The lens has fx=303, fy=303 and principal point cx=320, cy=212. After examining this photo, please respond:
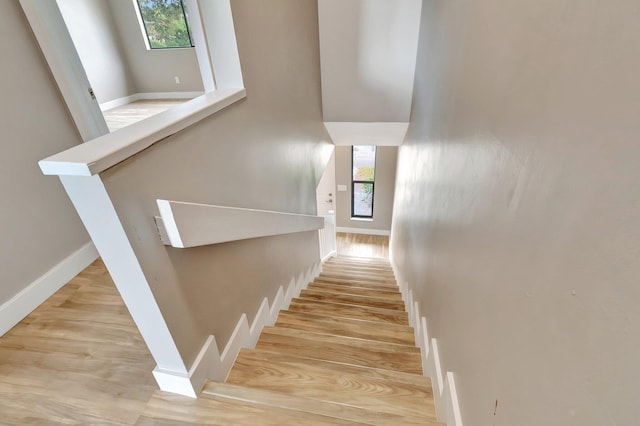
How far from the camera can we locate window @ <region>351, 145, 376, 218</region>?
21.8ft

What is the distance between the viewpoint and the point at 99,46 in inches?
165

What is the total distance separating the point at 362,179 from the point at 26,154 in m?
5.93

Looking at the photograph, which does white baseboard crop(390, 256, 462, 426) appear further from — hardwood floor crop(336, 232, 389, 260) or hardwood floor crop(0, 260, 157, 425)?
hardwood floor crop(336, 232, 389, 260)

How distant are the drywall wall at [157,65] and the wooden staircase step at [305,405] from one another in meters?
4.66

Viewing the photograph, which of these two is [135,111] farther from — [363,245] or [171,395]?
[363,245]

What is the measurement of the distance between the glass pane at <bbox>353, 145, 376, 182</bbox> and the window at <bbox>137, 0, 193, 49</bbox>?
3.70 metres

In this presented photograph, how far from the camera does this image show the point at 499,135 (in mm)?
814

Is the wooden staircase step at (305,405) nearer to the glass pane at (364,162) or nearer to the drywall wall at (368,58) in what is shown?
the drywall wall at (368,58)

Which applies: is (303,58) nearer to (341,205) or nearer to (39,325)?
(39,325)

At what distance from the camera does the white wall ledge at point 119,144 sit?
0.73 m

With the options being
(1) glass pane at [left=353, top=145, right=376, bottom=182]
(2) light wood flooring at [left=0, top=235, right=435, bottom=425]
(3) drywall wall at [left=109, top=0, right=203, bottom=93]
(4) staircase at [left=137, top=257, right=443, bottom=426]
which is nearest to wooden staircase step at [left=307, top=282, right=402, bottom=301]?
(4) staircase at [left=137, top=257, right=443, bottom=426]

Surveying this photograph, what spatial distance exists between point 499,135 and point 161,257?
1071 millimetres

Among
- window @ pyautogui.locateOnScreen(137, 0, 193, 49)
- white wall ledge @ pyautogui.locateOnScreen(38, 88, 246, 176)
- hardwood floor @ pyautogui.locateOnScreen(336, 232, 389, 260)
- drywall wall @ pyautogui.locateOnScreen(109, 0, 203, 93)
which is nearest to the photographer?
white wall ledge @ pyautogui.locateOnScreen(38, 88, 246, 176)

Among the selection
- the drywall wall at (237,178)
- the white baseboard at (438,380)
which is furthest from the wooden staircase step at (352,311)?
the white baseboard at (438,380)
